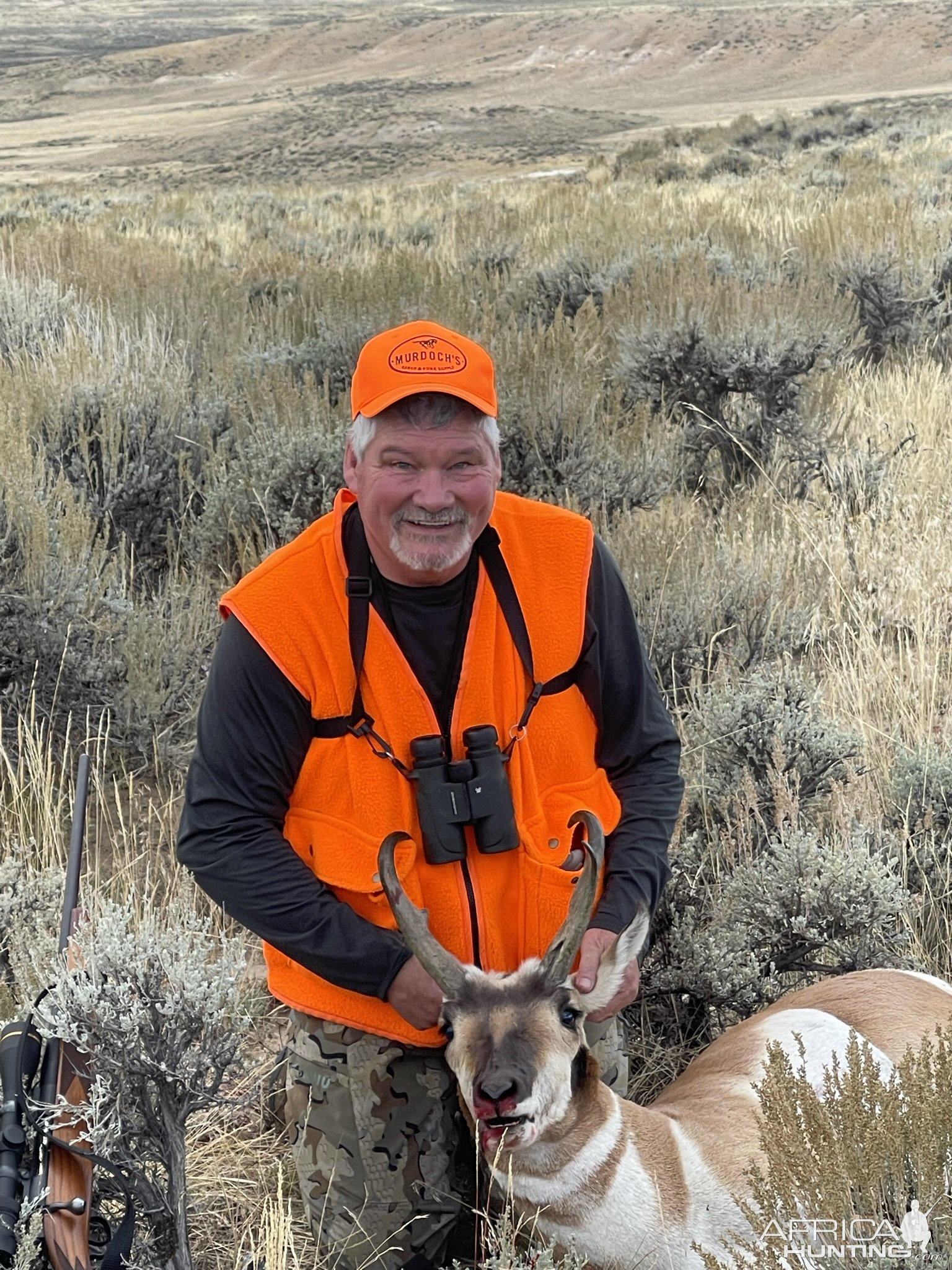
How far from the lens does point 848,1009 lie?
3.26 metres

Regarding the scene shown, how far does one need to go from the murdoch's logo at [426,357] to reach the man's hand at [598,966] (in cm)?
135

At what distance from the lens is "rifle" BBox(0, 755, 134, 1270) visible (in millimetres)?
2445

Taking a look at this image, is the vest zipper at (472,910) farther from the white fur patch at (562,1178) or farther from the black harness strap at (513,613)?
the white fur patch at (562,1178)

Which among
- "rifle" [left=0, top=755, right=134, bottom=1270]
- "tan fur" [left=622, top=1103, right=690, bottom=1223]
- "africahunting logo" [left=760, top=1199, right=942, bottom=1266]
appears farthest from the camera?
"tan fur" [left=622, top=1103, right=690, bottom=1223]

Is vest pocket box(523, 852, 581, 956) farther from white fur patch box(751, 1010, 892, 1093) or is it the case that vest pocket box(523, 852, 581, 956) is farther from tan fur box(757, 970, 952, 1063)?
tan fur box(757, 970, 952, 1063)

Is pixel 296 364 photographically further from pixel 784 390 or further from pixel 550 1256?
pixel 550 1256

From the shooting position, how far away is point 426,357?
3014 mm

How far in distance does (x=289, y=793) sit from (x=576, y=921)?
913 millimetres

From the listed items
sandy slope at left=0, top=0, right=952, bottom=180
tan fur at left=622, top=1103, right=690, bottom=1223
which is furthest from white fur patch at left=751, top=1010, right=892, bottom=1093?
sandy slope at left=0, top=0, right=952, bottom=180

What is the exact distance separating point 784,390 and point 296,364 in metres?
3.08

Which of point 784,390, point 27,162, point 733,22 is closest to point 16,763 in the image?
point 784,390

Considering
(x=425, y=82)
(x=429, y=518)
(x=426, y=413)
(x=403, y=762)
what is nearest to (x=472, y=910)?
(x=403, y=762)

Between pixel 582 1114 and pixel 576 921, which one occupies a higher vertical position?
pixel 576 921

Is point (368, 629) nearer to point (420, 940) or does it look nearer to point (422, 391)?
point (422, 391)
